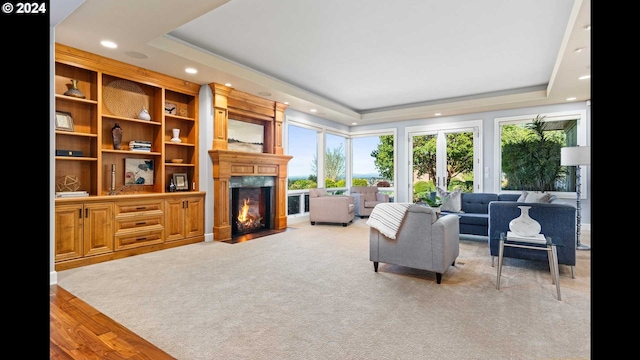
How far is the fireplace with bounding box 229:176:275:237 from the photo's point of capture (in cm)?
548

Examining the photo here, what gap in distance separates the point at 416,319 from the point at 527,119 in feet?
18.5

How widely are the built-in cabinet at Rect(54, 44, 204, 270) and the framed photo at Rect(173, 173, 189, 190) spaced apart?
0.03m

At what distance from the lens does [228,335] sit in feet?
7.02

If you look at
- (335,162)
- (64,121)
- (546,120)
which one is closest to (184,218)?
(64,121)

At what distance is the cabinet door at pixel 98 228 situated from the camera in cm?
369

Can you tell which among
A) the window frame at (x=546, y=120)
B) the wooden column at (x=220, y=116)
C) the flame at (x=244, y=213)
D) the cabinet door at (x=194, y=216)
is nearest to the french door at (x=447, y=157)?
the window frame at (x=546, y=120)

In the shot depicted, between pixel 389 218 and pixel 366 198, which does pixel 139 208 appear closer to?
pixel 389 218

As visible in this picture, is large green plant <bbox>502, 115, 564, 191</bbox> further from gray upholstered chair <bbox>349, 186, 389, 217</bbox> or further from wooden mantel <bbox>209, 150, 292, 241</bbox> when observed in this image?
wooden mantel <bbox>209, 150, 292, 241</bbox>

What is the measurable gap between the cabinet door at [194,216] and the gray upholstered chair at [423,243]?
9.36 ft

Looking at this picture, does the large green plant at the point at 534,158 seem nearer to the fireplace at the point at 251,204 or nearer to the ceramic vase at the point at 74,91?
the fireplace at the point at 251,204

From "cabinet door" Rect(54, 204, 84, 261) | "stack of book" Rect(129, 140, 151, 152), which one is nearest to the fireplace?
"stack of book" Rect(129, 140, 151, 152)

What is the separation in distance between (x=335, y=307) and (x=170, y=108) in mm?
3846
